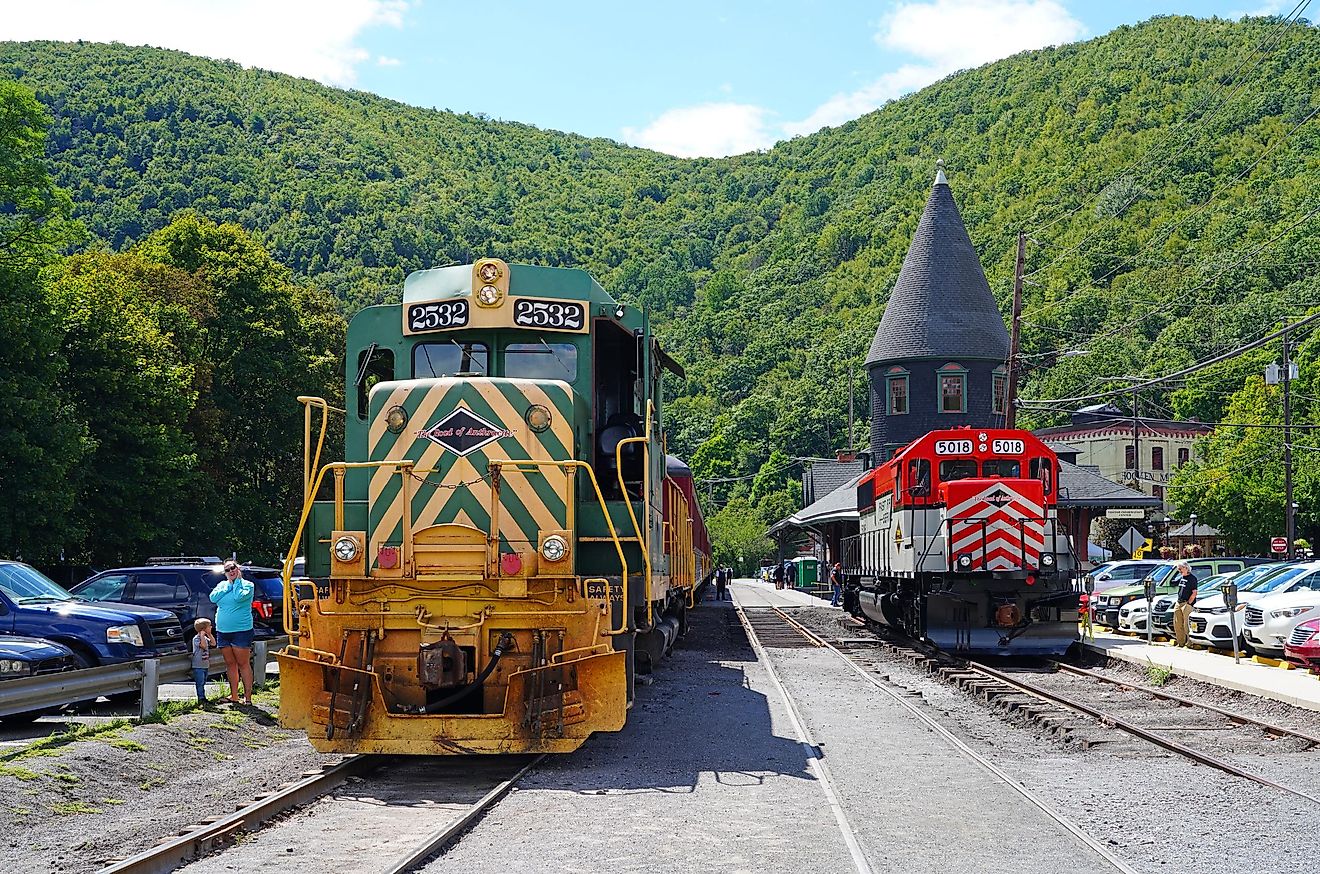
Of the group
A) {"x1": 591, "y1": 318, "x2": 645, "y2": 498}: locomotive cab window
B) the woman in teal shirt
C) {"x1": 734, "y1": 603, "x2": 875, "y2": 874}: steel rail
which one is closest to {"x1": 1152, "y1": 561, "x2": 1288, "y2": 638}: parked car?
{"x1": 734, "y1": 603, "x2": 875, "y2": 874}: steel rail

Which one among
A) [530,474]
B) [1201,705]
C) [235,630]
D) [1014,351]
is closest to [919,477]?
[1201,705]

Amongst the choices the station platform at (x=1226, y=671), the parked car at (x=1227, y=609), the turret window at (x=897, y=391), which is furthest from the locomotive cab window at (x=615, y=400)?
the turret window at (x=897, y=391)

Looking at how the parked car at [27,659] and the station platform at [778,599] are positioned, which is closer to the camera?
the parked car at [27,659]

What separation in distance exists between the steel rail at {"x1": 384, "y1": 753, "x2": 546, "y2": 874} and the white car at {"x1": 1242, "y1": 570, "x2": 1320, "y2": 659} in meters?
13.8

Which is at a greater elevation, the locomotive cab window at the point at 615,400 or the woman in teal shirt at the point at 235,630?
the locomotive cab window at the point at 615,400

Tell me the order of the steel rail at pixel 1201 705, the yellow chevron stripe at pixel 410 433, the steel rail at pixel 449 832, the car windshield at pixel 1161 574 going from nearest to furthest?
the steel rail at pixel 449 832 → the yellow chevron stripe at pixel 410 433 → the steel rail at pixel 1201 705 → the car windshield at pixel 1161 574

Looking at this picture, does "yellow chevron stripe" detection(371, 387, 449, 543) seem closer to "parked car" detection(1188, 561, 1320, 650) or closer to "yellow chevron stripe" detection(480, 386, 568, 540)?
"yellow chevron stripe" detection(480, 386, 568, 540)

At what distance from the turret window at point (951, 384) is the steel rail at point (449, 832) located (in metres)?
50.4

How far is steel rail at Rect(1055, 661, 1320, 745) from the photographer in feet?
42.3

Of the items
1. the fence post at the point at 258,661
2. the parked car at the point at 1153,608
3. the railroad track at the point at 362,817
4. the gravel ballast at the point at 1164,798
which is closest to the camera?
the railroad track at the point at 362,817

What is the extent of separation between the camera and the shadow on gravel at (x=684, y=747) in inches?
407

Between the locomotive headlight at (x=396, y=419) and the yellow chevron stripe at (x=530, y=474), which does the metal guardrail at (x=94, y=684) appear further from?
the yellow chevron stripe at (x=530, y=474)

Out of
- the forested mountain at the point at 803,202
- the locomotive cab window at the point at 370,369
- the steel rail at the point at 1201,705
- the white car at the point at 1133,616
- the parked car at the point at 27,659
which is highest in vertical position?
the forested mountain at the point at 803,202

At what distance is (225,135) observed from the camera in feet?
402
